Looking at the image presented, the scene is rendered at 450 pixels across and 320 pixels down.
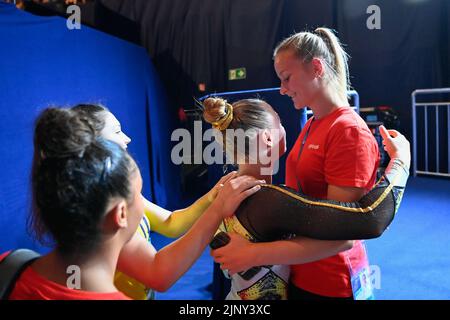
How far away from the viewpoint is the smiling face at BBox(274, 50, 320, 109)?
102 centimetres

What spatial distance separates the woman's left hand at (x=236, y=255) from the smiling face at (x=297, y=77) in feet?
1.48

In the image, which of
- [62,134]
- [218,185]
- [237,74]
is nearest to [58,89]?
[218,185]

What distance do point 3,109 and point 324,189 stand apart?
2.00 m

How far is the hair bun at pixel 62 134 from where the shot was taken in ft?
2.02

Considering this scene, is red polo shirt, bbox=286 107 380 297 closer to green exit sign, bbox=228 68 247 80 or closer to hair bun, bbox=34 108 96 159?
hair bun, bbox=34 108 96 159

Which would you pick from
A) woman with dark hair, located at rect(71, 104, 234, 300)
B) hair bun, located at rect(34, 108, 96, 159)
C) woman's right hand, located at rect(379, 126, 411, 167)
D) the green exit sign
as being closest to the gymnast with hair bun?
woman's right hand, located at rect(379, 126, 411, 167)

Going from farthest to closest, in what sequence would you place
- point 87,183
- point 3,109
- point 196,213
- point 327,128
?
1. point 3,109
2. point 196,213
3. point 327,128
4. point 87,183

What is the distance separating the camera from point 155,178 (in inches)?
158

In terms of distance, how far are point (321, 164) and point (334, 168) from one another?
0.07 meters

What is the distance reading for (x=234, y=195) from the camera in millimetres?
851

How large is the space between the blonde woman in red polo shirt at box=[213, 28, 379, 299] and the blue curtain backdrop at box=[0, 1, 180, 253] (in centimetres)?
112

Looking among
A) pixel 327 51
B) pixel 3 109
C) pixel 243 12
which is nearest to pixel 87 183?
pixel 327 51

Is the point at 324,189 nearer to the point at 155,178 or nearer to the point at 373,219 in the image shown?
the point at 373,219

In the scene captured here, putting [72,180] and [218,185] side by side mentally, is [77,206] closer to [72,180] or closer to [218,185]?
[72,180]
